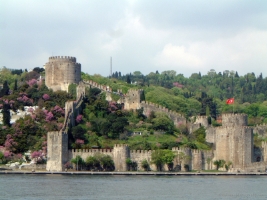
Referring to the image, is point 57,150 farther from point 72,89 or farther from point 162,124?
point 72,89

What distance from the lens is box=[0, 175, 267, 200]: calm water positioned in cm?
6456

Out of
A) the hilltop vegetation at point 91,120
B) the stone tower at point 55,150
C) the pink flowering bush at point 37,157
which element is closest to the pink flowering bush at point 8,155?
the hilltop vegetation at point 91,120

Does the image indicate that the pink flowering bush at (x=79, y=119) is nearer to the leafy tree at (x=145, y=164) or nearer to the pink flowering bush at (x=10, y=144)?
the pink flowering bush at (x=10, y=144)

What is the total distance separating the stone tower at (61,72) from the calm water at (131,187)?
880 inches

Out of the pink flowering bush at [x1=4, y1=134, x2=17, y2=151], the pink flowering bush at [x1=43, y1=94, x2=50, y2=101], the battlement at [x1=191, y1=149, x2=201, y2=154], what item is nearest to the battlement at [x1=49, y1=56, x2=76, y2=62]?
the pink flowering bush at [x1=43, y1=94, x2=50, y2=101]

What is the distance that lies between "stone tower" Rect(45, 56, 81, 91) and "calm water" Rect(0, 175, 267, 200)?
22361mm

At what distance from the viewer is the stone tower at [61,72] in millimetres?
101688

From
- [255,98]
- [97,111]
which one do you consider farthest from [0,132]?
[255,98]

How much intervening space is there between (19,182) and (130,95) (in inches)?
1170

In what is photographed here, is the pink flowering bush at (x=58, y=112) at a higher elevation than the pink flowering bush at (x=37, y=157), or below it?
higher

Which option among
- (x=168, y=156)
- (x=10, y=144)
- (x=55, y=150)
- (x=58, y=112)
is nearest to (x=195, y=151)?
(x=168, y=156)

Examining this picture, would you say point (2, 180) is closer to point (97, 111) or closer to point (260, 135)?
point (97, 111)

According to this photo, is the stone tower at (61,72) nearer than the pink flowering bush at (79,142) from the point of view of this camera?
No

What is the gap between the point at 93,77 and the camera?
115m
